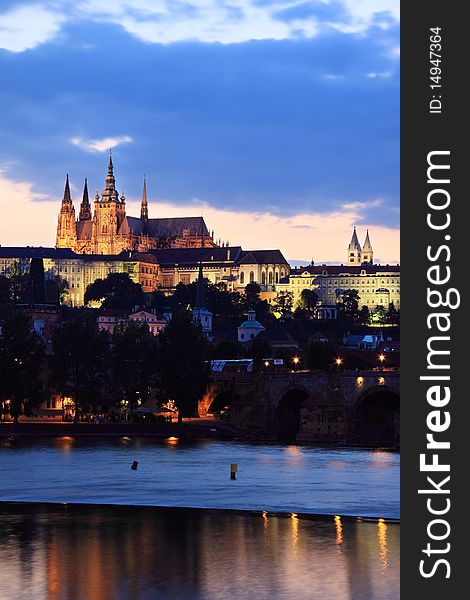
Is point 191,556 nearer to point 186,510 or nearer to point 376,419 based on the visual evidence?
point 186,510

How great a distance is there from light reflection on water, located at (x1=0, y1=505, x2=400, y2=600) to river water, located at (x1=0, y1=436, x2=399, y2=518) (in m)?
5.31

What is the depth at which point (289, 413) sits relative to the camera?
11112 centimetres

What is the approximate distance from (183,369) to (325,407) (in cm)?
1707

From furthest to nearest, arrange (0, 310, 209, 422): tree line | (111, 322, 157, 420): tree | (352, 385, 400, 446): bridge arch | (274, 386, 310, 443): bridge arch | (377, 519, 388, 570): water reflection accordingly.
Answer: (111, 322, 157, 420): tree < (0, 310, 209, 422): tree line < (274, 386, 310, 443): bridge arch < (352, 385, 400, 446): bridge arch < (377, 519, 388, 570): water reflection

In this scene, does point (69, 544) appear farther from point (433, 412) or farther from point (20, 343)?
point (20, 343)

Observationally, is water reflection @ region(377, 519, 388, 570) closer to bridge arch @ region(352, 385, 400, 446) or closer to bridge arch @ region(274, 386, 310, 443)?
bridge arch @ region(352, 385, 400, 446)

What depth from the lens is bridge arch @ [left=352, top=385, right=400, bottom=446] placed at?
9856 centimetres

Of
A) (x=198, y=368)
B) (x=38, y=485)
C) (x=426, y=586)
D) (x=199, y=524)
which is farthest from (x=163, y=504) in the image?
(x=198, y=368)

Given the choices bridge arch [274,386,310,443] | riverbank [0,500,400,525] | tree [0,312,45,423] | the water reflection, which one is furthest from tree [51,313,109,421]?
the water reflection

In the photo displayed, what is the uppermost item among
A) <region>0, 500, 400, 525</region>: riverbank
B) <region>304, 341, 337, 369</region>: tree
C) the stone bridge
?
<region>304, 341, 337, 369</region>: tree

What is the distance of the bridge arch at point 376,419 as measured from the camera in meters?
98.6

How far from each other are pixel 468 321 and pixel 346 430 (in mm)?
71492

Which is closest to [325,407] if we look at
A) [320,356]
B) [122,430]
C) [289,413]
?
[289,413]

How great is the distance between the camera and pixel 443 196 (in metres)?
28.3
